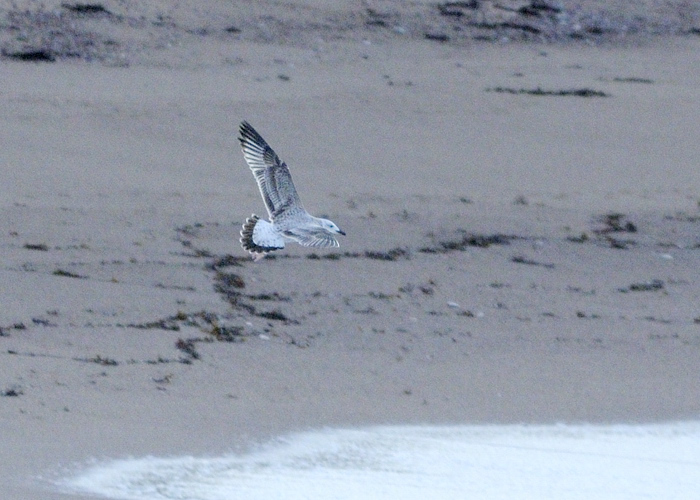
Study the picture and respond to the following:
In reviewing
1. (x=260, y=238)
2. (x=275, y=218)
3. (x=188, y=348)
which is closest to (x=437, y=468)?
(x=188, y=348)

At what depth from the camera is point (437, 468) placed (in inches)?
192

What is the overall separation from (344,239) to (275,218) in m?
0.72

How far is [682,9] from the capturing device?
11.6 m

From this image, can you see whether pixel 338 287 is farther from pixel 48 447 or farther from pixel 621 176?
pixel 621 176

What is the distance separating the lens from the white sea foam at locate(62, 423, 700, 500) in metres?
4.55

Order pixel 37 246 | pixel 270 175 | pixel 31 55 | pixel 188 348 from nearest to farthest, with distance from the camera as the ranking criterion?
pixel 188 348, pixel 37 246, pixel 270 175, pixel 31 55

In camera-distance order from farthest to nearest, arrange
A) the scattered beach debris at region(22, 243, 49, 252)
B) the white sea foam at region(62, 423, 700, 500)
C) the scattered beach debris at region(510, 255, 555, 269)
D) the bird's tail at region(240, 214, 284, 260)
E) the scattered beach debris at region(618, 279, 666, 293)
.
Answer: the scattered beach debris at region(510, 255, 555, 269) < the scattered beach debris at region(618, 279, 666, 293) < the scattered beach debris at region(22, 243, 49, 252) < the bird's tail at region(240, 214, 284, 260) < the white sea foam at region(62, 423, 700, 500)

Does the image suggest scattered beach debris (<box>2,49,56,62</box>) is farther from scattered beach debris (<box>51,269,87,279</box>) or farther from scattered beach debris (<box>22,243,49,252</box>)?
scattered beach debris (<box>51,269,87,279</box>)

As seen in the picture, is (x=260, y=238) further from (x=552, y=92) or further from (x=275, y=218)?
(x=552, y=92)

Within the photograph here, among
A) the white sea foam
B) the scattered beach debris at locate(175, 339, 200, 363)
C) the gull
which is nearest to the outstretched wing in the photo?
the gull

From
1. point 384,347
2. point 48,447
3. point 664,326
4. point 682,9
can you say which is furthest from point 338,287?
point 682,9

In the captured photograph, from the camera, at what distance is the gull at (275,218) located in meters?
6.39

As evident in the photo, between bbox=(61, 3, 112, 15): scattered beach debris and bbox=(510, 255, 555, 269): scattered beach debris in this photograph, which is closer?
bbox=(510, 255, 555, 269): scattered beach debris

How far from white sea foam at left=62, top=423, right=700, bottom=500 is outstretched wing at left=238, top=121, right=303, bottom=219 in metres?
1.75
